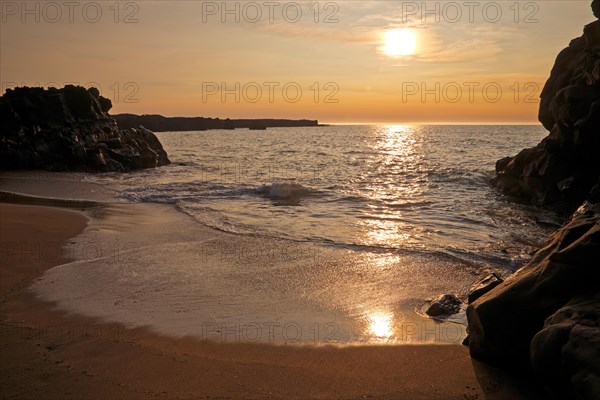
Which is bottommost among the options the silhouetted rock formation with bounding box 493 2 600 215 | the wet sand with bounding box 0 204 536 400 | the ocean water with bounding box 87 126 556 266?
the wet sand with bounding box 0 204 536 400

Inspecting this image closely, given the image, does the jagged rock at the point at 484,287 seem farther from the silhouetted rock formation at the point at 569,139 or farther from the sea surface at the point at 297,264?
the silhouetted rock formation at the point at 569,139

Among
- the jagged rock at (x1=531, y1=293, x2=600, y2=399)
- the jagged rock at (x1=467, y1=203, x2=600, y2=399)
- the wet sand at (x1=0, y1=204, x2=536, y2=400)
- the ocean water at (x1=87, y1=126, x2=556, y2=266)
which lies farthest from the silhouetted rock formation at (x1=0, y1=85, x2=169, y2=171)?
the jagged rock at (x1=531, y1=293, x2=600, y2=399)

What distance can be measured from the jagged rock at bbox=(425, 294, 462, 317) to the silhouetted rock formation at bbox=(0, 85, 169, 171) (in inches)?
1069

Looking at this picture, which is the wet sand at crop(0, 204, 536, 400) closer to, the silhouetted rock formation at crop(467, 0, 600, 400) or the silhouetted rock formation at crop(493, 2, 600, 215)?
the silhouetted rock formation at crop(467, 0, 600, 400)

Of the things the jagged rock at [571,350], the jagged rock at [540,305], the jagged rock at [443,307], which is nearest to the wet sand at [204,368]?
the jagged rock at [540,305]

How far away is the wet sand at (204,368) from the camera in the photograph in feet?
13.0

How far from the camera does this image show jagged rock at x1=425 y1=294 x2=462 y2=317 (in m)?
5.93

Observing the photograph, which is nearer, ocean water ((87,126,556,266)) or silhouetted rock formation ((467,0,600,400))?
silhouetted rock formation ((467,0,600,400))

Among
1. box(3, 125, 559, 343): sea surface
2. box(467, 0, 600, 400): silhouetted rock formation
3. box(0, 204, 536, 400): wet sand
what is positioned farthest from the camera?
box(3, 125, 559, 343): sea surface

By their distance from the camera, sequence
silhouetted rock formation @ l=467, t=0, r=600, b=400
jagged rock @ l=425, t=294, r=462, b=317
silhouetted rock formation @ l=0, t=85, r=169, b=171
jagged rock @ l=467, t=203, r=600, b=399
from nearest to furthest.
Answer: silhouetted rock formation @ l=467, t=0, r=600, b=400
jagged rock @ l=467, t=203, r=600, b=399
jagged rock @ l=425, t=294, r=462, b=317
silhouetted rock formation @ l=0, t=85, r=169, b=171

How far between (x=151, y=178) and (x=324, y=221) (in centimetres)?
1551

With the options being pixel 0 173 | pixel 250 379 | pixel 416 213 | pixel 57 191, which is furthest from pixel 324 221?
pixel 0 173

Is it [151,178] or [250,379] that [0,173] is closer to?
[151,178]

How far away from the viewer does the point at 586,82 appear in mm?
14508
